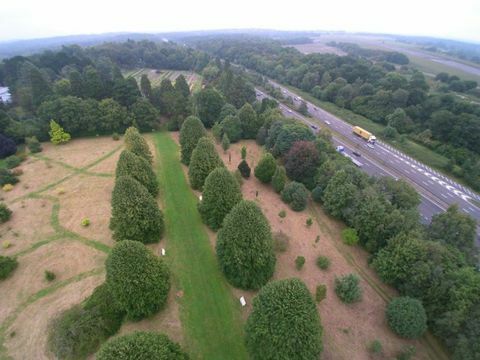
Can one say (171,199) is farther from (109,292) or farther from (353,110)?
(353,110)

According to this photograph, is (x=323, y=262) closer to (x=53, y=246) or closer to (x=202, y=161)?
(x=202, y=161)

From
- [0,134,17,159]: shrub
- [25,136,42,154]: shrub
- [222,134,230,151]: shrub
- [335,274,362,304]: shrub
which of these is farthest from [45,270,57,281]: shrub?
[0,134,17,159]: shrub

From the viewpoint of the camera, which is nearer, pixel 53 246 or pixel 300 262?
pixel 300 262

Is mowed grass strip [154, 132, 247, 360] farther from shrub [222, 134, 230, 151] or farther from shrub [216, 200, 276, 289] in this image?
shrub [222, 134, 230, 151]

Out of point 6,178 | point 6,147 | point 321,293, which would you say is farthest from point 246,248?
point 6,147

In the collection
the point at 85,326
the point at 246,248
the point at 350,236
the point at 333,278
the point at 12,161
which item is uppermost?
the point at 246,248

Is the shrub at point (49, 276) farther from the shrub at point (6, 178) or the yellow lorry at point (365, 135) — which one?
the yellow lorry at point (365, 135)
